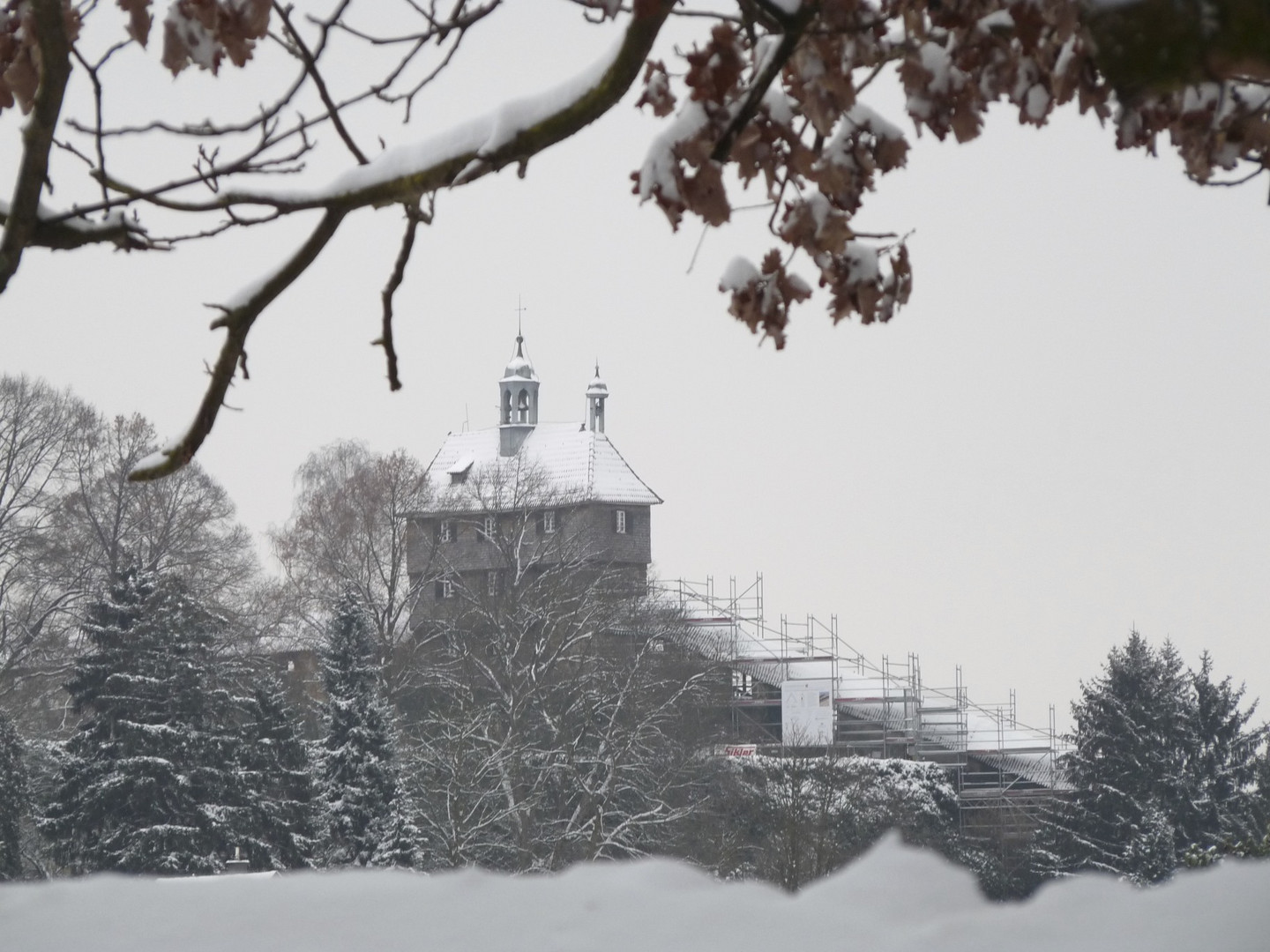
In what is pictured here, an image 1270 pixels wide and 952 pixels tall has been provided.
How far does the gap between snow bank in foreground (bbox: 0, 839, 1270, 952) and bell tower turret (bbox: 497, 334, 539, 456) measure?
6207 cm

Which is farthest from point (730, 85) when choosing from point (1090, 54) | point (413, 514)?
point (413, 514)

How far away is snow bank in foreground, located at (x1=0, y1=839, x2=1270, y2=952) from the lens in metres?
2.42

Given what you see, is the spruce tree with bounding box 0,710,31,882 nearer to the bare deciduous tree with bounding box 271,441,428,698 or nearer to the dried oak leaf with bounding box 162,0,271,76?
the bare deciduous tree with bounding box 271,441,428,698

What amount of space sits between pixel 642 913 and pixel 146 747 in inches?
1136

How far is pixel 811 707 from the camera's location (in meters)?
44.8

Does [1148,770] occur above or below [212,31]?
below

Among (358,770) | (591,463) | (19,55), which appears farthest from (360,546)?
(19,55)

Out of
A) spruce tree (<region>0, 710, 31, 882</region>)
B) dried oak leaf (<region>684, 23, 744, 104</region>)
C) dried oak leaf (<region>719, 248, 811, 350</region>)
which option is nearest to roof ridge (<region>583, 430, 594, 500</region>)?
spruce tree (<region>0, 710, 31, 882</region>)

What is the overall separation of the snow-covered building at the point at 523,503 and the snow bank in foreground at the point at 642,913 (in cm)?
3693

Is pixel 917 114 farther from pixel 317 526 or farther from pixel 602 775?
pixel 317 526

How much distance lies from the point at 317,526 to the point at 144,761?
1558 centimetres

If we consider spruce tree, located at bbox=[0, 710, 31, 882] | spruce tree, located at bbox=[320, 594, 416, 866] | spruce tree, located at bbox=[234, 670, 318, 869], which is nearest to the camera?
spruce tree, located at bbox=[0, 710, 31, 882]

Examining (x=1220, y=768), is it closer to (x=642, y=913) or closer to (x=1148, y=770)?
(x=1148, y=770)

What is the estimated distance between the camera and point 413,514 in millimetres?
44188
